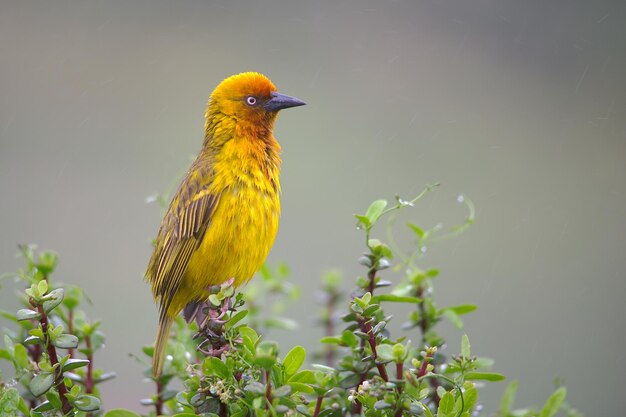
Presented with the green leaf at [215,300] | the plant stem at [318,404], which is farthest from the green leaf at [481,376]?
the green leaf at [215,300]

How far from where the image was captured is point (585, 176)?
9.77 m

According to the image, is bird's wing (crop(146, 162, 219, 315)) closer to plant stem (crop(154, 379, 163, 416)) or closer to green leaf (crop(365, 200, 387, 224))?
plant stem (crop(154, 379, 163, 416))

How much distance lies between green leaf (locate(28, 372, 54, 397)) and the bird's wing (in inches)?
65.7

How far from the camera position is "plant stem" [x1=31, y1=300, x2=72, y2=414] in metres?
2.11

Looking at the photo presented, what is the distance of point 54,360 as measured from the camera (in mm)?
2139

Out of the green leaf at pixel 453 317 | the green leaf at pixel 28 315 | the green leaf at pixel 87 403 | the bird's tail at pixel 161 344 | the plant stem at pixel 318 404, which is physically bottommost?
the bird's tail at pixel 161 344

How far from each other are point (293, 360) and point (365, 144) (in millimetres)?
8141

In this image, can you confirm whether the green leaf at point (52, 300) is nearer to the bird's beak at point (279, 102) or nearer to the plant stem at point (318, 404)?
the plant stem at point (318, 404)

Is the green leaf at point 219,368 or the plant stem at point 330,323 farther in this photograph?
the plant stem at point 330,323

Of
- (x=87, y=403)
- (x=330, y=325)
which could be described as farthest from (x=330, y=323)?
(x=87, y=403)

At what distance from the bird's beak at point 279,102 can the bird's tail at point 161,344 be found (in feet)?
3.74

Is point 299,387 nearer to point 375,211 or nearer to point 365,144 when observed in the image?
point 375,211

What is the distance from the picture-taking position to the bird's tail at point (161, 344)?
2.61m

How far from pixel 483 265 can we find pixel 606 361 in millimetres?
1696
